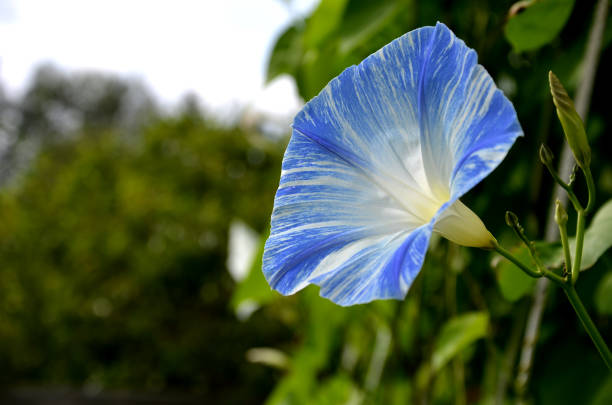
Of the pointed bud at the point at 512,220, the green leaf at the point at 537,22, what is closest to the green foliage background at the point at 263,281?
the green leaf at the point at 537,22

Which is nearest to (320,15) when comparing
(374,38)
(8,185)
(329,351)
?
(374,38)

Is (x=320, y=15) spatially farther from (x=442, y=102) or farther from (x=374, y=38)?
(x=442, y=102)

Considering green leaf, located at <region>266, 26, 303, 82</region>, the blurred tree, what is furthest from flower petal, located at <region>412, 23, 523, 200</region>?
the blurred tree

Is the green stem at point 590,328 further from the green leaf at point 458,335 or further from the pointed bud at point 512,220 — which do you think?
the green leaf at point 458,335

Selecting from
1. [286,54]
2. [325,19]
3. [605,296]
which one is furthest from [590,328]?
[286,54]

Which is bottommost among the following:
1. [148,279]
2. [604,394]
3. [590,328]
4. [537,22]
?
[148,279]

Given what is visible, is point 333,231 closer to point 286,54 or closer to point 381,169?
point 381,169
